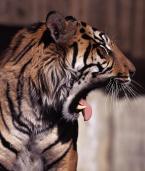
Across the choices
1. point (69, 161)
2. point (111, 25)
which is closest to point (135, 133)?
point (111, 25)

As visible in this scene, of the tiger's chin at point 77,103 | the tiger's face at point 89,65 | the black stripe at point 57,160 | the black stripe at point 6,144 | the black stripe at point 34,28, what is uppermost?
the black stripe at point 34,28

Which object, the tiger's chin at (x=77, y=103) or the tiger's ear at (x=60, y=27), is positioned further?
the tiger's chin at (x=77, y=103)

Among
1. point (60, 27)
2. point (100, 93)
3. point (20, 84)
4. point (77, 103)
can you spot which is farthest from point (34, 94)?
point (100, 93)

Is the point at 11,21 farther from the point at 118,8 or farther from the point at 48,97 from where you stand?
the point at 48,97

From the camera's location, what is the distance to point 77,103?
402 centimetres

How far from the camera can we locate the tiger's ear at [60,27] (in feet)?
12.6

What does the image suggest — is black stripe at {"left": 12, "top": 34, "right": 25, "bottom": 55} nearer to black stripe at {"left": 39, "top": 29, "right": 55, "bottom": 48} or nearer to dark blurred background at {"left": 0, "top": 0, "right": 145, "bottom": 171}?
black stripe at {"left": 39, "top": 29, "right": 55, "bottom": 48}

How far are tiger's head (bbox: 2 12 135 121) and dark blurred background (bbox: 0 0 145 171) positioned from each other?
2.68m

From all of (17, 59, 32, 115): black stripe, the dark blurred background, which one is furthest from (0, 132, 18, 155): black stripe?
the dark blurred background

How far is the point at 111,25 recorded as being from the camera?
7.71m

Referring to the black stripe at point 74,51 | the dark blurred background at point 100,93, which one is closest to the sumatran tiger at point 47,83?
the black stripe at point 74,51

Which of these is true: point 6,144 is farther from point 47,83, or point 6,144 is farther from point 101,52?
point 101,52

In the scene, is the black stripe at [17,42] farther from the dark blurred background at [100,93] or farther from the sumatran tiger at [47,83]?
the dark blurred background at [100,93]

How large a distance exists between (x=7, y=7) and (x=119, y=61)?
294 centimetres
